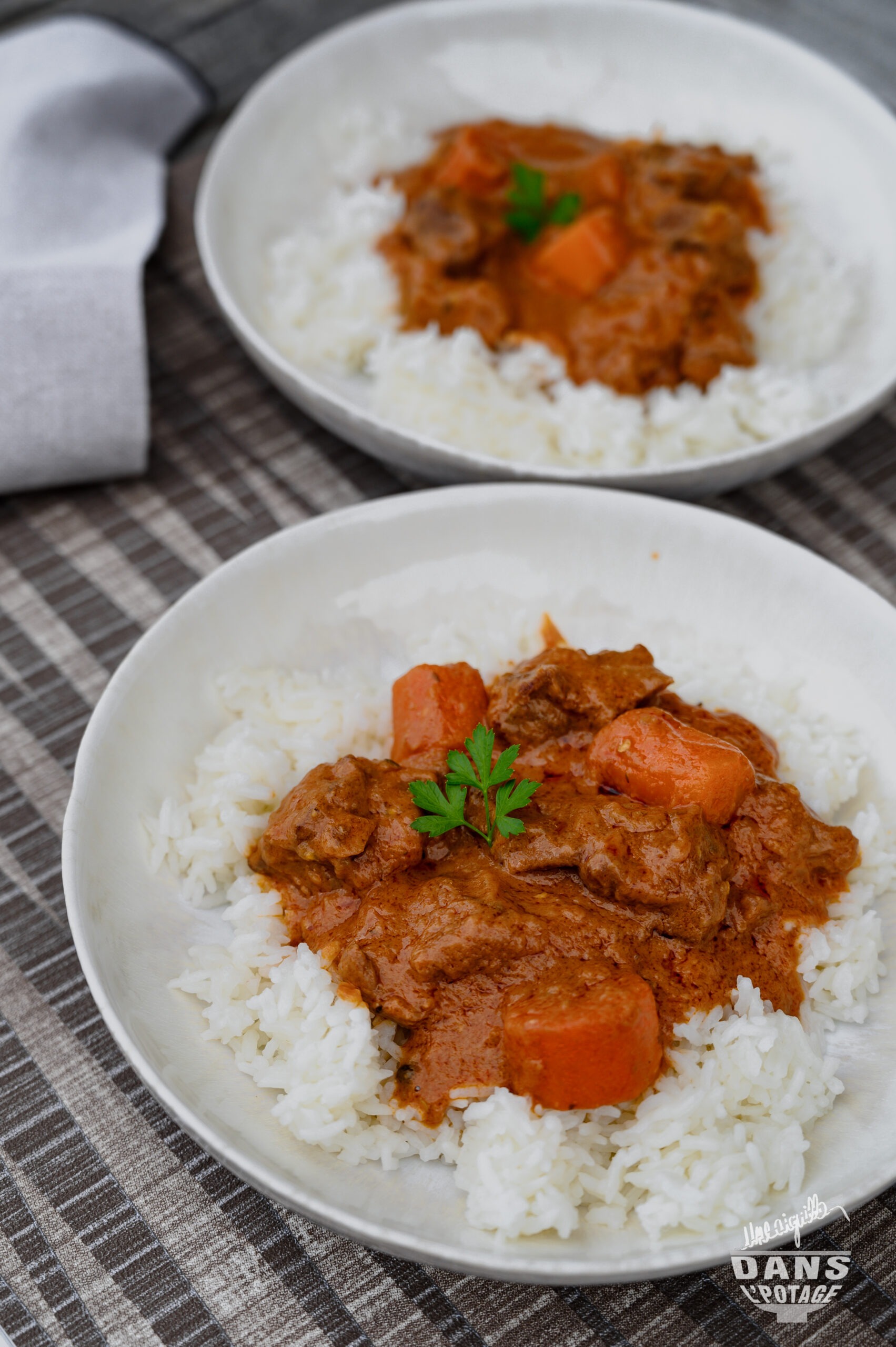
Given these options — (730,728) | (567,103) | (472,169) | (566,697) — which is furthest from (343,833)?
(567,103)

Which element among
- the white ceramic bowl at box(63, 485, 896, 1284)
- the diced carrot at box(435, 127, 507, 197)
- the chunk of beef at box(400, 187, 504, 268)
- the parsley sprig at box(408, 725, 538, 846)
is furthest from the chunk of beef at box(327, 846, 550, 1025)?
the diced carrot at box(435, 127, 507, 197)

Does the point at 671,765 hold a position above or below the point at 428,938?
above

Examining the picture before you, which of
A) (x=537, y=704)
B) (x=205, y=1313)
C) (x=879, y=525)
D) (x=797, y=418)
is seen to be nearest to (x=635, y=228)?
(x=797, y=418)

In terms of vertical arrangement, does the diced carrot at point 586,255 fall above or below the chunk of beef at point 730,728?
above

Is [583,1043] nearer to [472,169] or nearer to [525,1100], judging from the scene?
[525,1100]

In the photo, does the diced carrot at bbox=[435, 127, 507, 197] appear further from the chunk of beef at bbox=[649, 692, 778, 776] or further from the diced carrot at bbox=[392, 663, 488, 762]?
the chunk of beef at bbox=[649, 692, 778, 776]

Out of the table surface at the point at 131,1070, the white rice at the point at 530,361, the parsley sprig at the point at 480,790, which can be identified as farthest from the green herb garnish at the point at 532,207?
the parsley sprig at the point at 480,790

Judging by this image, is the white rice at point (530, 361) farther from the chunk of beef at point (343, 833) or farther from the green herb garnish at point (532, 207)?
the chunk of beef at point (343, 833)

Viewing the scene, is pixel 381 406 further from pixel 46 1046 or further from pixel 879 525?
pixel 46 1046
